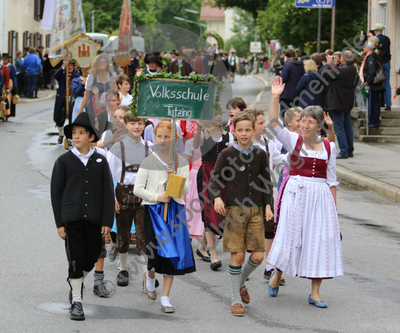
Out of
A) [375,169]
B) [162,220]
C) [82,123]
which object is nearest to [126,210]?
[162,220]

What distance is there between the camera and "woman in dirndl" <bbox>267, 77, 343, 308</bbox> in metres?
5.32

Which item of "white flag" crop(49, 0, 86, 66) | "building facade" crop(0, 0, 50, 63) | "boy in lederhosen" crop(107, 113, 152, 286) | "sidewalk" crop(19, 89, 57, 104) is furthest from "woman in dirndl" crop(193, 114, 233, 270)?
"building facade" crop(0, 0, 50, 63)

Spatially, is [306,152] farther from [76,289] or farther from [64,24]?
[64,24]

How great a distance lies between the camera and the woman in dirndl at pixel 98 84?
20.0 ft

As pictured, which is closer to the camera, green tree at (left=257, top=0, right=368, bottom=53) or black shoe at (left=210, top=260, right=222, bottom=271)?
black shoe at (left=210, top=260, right=222, bottom=271)

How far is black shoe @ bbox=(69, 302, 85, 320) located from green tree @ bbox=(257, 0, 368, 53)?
22.0 meters

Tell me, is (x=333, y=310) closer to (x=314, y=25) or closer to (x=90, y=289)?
(x=90, y=289)

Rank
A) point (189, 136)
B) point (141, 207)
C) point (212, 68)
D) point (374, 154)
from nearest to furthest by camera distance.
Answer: point (212, 68) < point (141, 207) < point (189, 136) < point (374, 154)

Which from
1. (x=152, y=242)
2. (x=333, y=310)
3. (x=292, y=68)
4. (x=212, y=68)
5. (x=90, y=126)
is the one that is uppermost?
(x=292, y=68)

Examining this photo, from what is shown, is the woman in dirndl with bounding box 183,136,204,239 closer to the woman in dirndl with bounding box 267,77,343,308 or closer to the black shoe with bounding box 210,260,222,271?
the black shoe with bounding box 210,260,222,271

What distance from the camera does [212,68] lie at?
5.04m

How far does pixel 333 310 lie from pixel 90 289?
2080 millimetres

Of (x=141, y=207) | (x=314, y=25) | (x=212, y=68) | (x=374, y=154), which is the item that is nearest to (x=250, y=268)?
(x=141, y=207)

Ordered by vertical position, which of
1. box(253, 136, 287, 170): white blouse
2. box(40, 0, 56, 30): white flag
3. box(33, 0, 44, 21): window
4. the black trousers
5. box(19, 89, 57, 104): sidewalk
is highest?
box(33, 0, 44, 21): window
